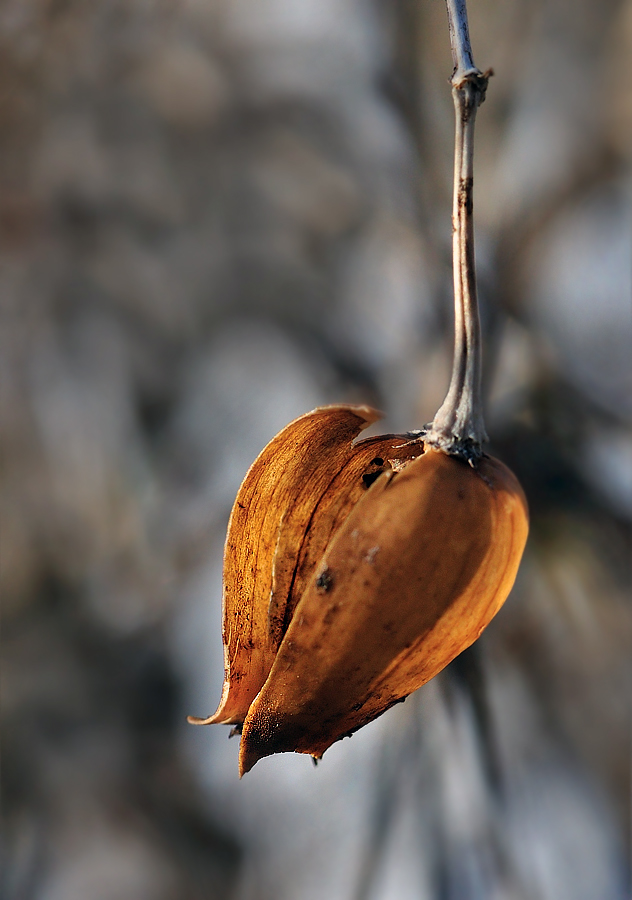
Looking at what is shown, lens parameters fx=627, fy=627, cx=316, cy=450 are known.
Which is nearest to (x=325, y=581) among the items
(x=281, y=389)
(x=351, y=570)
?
(x=351, y=570)

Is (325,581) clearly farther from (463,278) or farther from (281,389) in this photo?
(281,389)

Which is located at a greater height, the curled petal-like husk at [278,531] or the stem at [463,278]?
the stem at [463,278]

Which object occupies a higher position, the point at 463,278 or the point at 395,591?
the point at 463,278

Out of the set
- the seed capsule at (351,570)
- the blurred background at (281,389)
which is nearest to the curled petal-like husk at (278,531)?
the seed capsule at (351,570)

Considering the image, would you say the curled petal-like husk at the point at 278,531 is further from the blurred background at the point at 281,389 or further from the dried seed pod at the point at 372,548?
the blurred background at the point at 281,389

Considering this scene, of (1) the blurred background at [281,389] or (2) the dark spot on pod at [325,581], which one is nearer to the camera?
(2) the dark spot on pod at [325,581]

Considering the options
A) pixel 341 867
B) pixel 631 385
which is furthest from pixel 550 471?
pixel 341 867

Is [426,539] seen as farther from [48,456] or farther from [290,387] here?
[48,456]

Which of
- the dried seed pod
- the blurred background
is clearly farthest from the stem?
the blurred background
